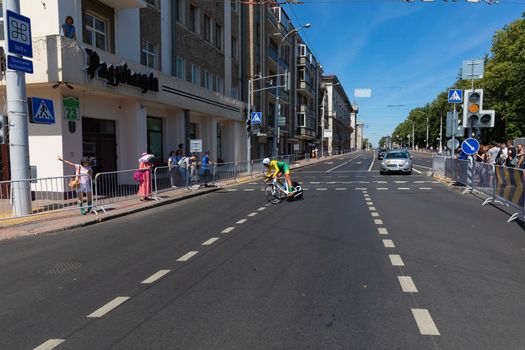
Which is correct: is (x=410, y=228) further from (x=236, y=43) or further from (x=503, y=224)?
(x=236, y=43)

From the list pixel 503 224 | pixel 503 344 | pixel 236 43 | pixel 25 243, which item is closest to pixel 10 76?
pixel 25 243

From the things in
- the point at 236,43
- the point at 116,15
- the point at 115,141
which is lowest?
the point at 115,141

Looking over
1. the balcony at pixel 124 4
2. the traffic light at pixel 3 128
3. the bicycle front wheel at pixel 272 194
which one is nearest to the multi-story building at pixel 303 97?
the balcony at pixel 124 4

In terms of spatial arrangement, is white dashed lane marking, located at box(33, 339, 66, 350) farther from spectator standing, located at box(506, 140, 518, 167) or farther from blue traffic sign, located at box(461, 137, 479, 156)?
spectator standing, located at box(506, 140, 518, 167)

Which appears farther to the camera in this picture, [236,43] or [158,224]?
[236,43]

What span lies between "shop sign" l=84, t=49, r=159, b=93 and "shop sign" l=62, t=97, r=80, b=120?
Result: 3.44 feet

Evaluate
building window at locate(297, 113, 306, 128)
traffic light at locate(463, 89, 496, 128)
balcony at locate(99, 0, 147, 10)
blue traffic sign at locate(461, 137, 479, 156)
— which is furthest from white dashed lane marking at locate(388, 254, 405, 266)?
building window at locate(297, 113, 306, 128)

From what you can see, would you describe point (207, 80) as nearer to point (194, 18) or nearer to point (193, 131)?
point (193, 131)

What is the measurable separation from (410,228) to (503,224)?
2264mm

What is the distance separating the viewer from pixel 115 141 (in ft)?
57.4

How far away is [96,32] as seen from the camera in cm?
1574

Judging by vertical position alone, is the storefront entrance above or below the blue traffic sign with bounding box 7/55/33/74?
below

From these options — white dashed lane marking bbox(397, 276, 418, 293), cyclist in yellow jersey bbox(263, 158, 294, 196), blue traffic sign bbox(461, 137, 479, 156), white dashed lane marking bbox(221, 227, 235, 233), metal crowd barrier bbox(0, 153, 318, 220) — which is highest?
blue traffic sign bbox(461, 137, 479, 156)

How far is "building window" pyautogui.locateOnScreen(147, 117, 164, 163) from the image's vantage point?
2070 centimetres
